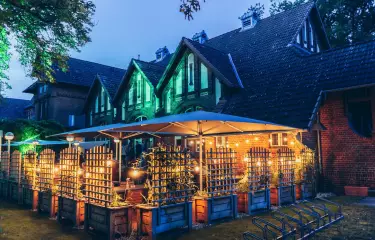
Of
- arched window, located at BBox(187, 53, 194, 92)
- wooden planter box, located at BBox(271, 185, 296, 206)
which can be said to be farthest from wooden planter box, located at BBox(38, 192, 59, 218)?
arched window, located at BBox(187, 53, 194, 92)

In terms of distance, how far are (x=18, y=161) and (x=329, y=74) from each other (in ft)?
41.6

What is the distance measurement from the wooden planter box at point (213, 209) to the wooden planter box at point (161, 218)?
0.56 metres

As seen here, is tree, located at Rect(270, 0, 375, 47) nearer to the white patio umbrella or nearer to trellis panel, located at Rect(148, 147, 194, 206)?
the white patio umbrella

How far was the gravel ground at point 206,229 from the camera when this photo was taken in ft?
21.8

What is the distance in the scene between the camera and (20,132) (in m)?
21.9

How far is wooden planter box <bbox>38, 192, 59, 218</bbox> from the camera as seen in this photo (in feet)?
28.7

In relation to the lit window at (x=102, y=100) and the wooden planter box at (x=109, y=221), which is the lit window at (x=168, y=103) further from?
the wooden planter box at (x=109, y=221)

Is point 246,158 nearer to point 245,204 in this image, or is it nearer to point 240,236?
point 245,204

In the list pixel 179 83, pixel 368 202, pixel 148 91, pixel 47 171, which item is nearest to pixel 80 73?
pixel 148 91

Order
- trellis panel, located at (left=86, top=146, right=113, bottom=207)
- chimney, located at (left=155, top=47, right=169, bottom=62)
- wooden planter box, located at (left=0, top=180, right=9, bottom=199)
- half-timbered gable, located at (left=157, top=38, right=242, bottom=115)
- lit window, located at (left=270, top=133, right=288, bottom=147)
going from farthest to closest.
A: chimney, located at (left=155, top=47, right=169, bottom=62) → half-timbered gable, located at (left=157, top=38, right=242, bottom=115) → lit window, located at (left=270, top=133, right=288, bottom=147) → wooden planter box, located at (left=0, top=180, right=9, bottom=199) → trellis panel, located at (left=86, top=146, right=113, bottom=207)

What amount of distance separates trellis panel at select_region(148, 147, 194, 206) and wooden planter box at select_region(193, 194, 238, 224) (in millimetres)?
428

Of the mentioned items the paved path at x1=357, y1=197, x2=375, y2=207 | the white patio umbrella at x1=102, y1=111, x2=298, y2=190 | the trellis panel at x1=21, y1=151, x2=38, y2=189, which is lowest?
the paved path at x1=357, y1=197, x2=375, y2=207

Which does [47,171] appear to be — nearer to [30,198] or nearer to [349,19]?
[30,198]

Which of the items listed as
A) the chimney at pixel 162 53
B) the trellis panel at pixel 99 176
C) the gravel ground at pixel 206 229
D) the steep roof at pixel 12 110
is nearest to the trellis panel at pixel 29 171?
the gravel ground at pixel 206 229
